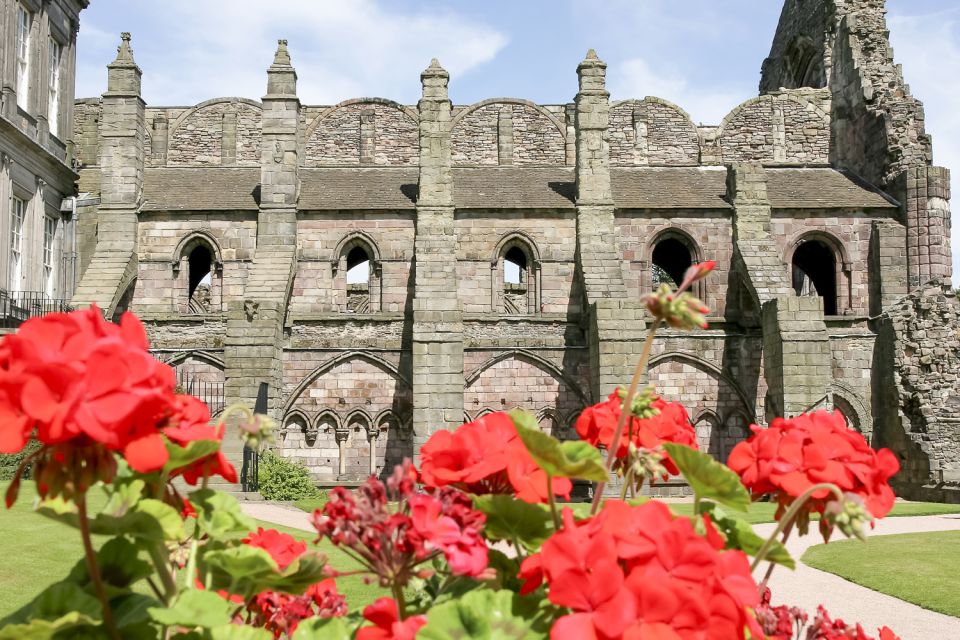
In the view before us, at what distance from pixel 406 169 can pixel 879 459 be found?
90.3 feet

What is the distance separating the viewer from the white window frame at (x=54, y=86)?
2358 cm

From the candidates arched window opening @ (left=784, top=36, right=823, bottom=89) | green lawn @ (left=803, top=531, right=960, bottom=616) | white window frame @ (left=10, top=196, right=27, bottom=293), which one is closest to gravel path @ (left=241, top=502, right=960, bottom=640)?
green lawn @ (left=803, top=531, right=960, bottom=616)

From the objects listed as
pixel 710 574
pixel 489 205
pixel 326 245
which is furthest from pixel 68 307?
pixel 710 574

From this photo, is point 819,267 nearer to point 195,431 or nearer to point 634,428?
point 634,428

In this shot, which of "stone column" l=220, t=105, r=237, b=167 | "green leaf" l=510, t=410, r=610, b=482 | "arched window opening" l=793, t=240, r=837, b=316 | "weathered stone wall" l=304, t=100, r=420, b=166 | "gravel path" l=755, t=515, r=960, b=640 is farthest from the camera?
"stone column" l=220, t=105, r=237, b=167

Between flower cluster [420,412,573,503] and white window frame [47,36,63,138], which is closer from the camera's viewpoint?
flower cluster [420,412,573,503]

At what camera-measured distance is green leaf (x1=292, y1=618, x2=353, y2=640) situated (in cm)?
204

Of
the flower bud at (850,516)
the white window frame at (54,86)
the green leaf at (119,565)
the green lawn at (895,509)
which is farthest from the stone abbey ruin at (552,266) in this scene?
the flower bud at (850,516)

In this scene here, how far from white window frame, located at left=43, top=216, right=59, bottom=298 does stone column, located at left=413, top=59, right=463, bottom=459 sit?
9.64 metres

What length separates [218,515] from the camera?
221 centimetres

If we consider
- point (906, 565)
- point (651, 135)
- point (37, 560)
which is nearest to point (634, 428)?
point (37, 560)

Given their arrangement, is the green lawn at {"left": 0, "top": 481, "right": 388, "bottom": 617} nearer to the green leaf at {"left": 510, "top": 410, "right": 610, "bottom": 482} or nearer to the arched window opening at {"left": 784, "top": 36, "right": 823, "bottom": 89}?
the green leaf at {"left": 510, "top": 410, "right": 610, "bottom": 482}

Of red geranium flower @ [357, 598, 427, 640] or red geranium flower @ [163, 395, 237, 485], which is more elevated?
red geranium flower @ [163, 395, 237, 485]

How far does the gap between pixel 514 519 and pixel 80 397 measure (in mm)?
1035
